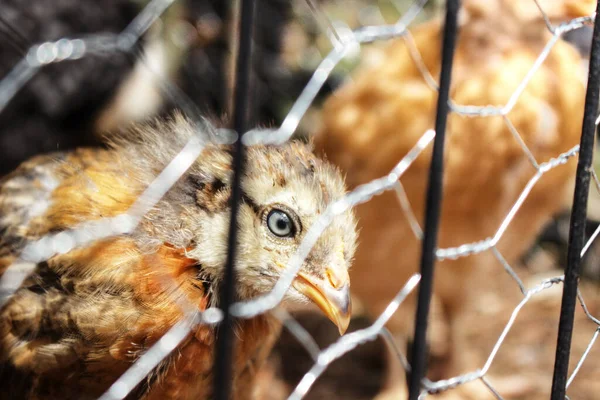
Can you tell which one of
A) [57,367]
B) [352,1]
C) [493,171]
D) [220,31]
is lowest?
[57,367]

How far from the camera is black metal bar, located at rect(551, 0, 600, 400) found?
108cm

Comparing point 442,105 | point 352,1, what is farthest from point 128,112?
point 442,105

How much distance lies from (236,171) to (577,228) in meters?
0.74

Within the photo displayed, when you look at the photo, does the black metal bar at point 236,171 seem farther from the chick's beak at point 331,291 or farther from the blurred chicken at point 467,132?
the blurred chicken at point 467,132

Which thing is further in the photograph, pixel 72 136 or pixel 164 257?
pixel 72 136

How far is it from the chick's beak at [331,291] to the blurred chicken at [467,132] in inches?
35.6

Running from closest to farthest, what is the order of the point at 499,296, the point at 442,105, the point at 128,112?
the point at 442,105 < the point at 128,112 < the point at 499,296

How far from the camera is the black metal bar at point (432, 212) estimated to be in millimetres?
863

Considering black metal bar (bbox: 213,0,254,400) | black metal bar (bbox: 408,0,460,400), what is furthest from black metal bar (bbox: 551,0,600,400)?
black metal bar (bbox: 213,0,254,400)

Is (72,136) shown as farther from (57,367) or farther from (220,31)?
(57,367)

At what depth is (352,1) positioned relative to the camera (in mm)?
2908

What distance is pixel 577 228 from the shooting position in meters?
1.12

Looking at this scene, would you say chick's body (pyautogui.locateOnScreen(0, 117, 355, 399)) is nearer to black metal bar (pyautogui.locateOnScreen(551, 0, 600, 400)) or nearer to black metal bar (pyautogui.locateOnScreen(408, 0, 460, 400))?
black metal bar (pyautogui.locateOnScreen(408, 0, 460, 400))

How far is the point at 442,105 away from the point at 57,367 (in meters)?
0.75
